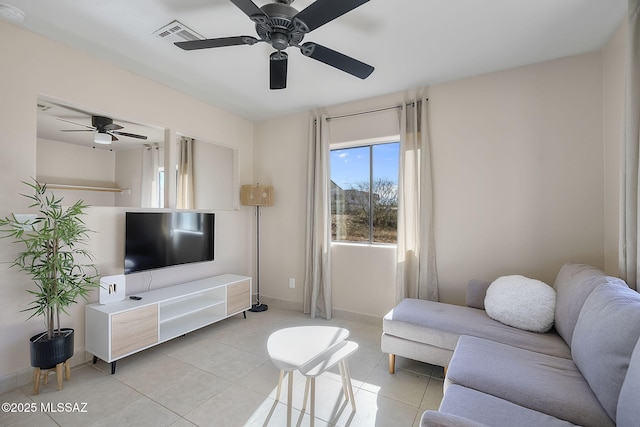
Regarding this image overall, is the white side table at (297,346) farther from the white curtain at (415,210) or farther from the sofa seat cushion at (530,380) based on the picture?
the white curtain at (415,210)

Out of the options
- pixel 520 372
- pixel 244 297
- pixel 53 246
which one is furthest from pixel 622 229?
pixel 53 246

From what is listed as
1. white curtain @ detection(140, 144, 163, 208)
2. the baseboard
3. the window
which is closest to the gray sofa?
the baseboard

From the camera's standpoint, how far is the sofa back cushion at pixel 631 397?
96cm

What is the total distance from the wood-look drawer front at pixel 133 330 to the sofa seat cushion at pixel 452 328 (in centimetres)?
210

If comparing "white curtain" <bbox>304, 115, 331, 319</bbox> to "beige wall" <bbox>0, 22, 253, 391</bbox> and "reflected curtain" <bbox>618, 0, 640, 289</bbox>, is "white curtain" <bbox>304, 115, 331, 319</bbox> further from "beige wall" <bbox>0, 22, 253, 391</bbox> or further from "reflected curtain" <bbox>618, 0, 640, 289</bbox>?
"reflected curtain" <bbox>618, 0, 640, 289</bbox>

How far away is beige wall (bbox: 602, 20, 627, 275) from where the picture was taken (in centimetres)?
208

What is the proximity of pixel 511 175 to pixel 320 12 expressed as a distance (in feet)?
7.61

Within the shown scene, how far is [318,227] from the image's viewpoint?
3621 mm

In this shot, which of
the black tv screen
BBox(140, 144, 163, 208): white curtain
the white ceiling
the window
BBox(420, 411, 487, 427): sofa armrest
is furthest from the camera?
BBox(140, 144, 163, 208): white curtain

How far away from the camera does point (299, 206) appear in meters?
3.91

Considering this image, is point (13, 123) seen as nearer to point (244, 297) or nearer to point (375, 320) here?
point (244, 297)

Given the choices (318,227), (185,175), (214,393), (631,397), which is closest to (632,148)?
(631,397)

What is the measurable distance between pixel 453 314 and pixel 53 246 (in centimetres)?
317

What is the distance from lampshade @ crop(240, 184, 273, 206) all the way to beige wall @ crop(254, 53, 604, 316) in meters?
1.53
